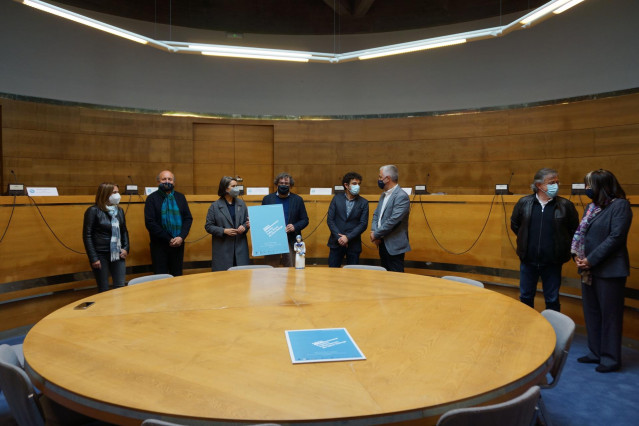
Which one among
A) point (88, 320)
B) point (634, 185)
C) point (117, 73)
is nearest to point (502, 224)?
point (634, 185)

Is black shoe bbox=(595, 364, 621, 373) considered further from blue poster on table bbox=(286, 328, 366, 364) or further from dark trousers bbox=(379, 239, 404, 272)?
blue poster on table bbox=(286, 328, 366, 364)

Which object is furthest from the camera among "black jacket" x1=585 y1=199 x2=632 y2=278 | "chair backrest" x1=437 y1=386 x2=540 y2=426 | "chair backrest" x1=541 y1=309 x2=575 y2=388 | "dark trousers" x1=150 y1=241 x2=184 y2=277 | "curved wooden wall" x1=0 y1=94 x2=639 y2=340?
"dark trousers" x1=150 y1=241 x2=184 y2=277

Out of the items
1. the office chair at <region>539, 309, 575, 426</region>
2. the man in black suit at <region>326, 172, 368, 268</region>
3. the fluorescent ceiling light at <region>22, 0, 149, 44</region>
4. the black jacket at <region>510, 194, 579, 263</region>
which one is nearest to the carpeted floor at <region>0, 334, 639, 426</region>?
the office chair at <region>539, 309, 575, 426</region>

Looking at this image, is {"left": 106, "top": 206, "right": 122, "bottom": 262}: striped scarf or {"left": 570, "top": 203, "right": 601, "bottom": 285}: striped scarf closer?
{"left": 570, "top": 203, "right": 601, "bottom": 285}: striped scarf

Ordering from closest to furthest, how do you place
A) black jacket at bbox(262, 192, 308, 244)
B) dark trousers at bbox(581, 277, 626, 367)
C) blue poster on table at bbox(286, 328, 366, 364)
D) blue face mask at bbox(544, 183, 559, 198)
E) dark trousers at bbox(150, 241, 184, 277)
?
blue poster on table at bbox(286, 328, 366, 364), dark trousers at bbox(581, 277, 626, 367), blue face mask at bbox(544, 183, 559, 198), dark trousers at bbox(150, 241, 184, 277), black jacket at bbox(262, 192, 308, 244)

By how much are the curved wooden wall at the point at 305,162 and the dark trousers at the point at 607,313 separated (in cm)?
72

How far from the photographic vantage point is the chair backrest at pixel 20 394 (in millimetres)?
1628

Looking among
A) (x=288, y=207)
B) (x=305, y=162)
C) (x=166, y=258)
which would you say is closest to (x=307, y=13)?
(x=305, y=162)

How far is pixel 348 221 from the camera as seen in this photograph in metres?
5.13

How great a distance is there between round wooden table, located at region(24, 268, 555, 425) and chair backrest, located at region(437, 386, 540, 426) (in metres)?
0.07

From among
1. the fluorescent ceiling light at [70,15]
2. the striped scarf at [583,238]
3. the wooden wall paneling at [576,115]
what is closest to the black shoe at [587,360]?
the striped scarf at [583,238]

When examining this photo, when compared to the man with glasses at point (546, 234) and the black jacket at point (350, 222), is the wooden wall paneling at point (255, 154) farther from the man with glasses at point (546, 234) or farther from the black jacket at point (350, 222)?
the man with glasses at point (546, 234)

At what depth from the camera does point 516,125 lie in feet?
22.2

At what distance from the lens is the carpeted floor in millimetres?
2859
